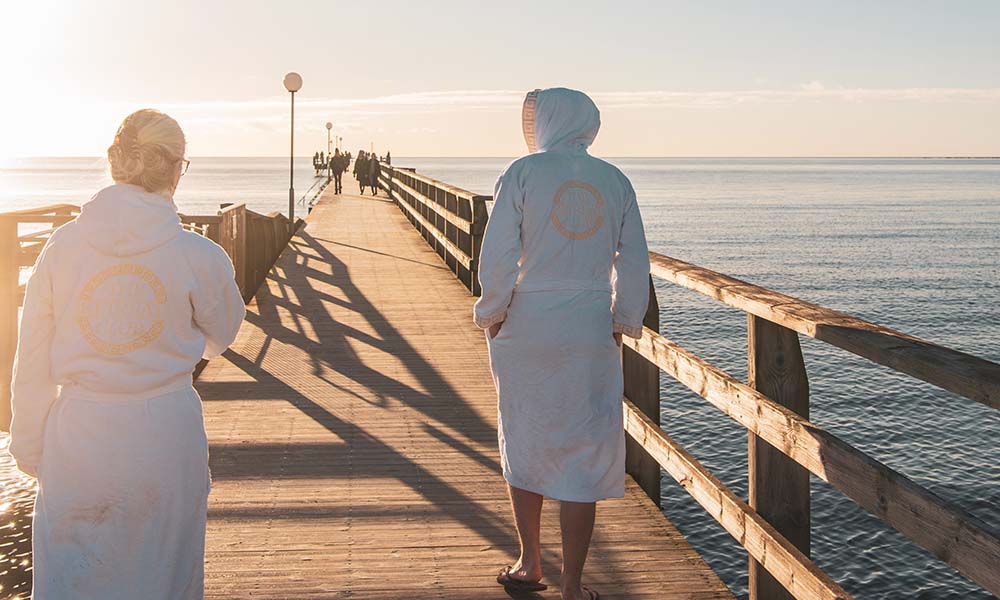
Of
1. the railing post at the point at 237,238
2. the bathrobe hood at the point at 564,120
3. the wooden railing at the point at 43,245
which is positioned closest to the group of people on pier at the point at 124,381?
the bathrobe hood at the point at 564,120

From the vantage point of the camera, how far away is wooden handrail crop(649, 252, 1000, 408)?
2.32 m

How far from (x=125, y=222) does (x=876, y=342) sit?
6.23 feet

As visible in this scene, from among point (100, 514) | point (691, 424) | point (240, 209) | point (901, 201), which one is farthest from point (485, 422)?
point (901, 201)

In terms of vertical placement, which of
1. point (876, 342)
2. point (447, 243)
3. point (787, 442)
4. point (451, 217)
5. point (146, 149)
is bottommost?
point (787, 442)

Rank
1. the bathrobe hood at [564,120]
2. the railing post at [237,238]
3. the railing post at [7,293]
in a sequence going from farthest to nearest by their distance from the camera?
1. the railing post at [237,238]
2. the railing post at [7,293]
3. the bathrobe hood at [564,120]

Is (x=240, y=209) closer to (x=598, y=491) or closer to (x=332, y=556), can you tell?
(x=332, y=556)

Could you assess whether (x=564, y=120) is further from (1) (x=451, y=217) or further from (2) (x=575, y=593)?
(1) (x=451, y=217)

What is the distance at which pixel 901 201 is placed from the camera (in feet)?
328

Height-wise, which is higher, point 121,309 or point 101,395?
point 121,309

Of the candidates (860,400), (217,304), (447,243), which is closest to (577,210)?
(217,304)

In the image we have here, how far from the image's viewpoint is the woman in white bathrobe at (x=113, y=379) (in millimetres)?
2574

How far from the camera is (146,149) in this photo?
2.63 metres

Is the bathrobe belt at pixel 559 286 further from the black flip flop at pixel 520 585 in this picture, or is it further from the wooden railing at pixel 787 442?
the black flip flop at pixel 520 585

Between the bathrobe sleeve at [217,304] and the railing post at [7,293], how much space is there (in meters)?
5.41
